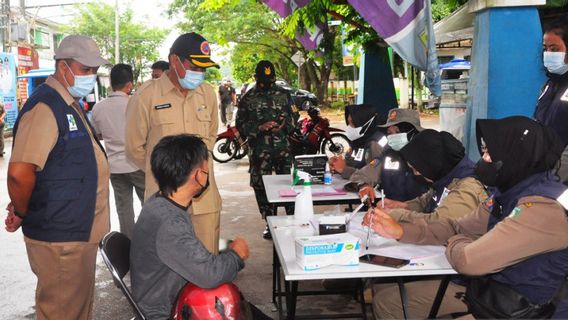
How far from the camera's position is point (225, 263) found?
2.49m

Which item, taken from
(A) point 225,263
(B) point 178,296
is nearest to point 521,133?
(A) point 225,263

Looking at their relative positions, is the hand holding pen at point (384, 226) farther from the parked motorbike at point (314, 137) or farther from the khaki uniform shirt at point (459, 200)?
the parked motorbike at point (314, 137)

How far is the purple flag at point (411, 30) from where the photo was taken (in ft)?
16.9

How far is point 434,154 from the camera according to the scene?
3488mm

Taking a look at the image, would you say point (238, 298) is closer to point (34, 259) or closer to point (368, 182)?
point (34, 259)

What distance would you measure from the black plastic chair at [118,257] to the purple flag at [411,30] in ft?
10.3

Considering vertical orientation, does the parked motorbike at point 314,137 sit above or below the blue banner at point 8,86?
below

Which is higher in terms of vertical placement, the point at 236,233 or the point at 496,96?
the point at 496,96

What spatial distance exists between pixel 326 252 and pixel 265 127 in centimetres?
380

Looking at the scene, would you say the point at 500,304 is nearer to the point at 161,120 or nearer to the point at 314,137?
the point at 161,120

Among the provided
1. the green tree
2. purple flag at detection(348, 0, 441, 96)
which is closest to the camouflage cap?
purple flag at detection(348, 0, 441, 96)

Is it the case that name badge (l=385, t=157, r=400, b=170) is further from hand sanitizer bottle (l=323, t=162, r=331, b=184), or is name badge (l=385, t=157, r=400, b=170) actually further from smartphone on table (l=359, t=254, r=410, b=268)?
smartphone on table (l=359, t=254, r=410, b=268)

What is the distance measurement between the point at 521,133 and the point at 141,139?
2262 mm

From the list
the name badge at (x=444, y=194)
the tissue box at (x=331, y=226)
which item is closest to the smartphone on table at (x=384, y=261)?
the tissue box at (x=331, y=226)
